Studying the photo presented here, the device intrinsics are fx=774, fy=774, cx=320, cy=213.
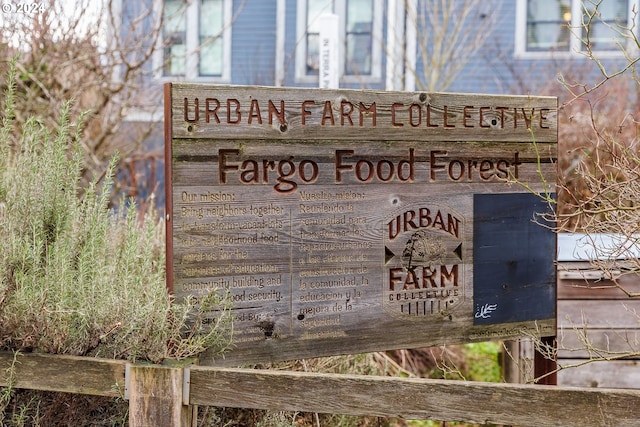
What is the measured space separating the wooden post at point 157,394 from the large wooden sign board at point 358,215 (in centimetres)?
36

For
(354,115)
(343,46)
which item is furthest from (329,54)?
(343,46)

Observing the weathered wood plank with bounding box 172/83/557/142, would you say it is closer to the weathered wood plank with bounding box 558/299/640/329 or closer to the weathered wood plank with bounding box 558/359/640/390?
the weathered wood plank with bounding box 558/299/640/329

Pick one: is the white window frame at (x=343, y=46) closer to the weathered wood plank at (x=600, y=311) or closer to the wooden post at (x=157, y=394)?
the weathered wood plank at (x=600, y=311)

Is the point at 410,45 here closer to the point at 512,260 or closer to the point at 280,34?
the point at 280,34

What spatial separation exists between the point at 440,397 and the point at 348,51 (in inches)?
405

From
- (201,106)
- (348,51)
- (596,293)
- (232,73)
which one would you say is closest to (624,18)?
(348,51)

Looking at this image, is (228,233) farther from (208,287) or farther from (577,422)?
(577,422)

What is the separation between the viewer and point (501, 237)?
3664 millimetres

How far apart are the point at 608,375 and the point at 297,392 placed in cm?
284

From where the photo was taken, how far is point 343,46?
12305 millimetres

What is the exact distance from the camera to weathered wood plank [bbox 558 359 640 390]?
15.6 feet

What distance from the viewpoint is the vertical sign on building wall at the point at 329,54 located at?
5.79 m

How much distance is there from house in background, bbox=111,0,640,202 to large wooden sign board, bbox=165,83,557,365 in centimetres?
726
